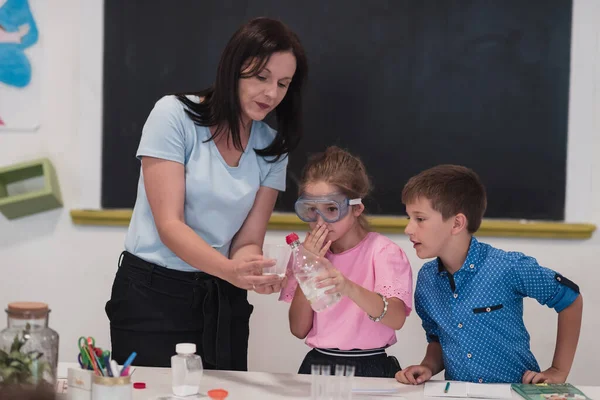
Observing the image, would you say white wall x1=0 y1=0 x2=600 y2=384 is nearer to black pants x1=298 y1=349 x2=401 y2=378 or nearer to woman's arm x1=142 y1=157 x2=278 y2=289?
black pants x1=298 y1=349 x2=401 y2=378

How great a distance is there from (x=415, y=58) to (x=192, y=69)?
2.91 ft

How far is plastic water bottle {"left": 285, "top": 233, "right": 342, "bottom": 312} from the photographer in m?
2.01

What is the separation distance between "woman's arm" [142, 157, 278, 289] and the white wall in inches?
36.2

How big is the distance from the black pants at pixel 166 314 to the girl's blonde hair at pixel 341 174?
0.45m

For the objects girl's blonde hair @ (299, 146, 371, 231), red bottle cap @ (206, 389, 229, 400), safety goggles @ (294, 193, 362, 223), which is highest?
girl's blonde hair @ (299, 146, 371, 231)

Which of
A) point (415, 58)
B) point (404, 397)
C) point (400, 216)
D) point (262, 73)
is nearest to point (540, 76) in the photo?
point (415, 58)

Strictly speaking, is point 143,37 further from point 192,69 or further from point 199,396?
point 199,396

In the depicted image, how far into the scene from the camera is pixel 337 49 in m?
2.86

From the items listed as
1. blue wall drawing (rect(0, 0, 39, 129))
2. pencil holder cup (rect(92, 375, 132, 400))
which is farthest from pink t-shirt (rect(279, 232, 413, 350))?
blue wall drawing (rect(0, 0, 39, 129))

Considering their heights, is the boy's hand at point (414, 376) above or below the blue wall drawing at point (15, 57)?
below

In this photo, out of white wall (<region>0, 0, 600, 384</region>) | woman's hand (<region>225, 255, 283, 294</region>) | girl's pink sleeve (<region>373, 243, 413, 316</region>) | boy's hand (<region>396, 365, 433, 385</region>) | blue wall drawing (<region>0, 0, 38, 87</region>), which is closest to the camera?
woman's hand (<region>225, 255, 283, 294</region>)

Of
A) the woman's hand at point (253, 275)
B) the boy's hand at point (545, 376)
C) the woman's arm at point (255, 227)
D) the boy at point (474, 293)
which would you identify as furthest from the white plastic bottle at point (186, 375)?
the boy's hand at point (545, 376)

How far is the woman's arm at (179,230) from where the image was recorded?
1.89 metres

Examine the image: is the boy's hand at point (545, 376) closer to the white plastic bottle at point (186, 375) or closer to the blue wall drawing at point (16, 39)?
the white plastic bottle at point (186, 375)
